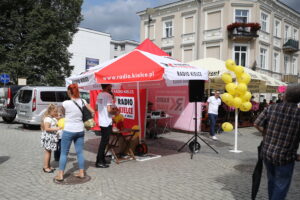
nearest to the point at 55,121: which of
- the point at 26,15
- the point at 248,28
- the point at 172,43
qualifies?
the point at 26,15

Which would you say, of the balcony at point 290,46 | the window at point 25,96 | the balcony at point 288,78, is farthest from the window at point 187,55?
the window at point 25,96

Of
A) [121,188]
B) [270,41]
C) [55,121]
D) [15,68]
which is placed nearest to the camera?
[121,188]

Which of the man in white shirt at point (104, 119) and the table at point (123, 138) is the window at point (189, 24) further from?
the man in white shirt at point (104, 119)

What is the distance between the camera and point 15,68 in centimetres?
2272

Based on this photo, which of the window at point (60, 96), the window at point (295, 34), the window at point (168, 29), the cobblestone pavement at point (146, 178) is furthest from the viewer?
the window at point (295, 34)

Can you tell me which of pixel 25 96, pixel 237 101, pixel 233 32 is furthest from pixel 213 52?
pixel 237 101

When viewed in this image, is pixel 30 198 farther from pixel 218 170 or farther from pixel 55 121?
pixel 218 170

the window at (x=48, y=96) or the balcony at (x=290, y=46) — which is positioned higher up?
the balcony at (x=290, y=46)

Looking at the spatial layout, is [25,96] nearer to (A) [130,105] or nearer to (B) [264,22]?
(A) [130,105]

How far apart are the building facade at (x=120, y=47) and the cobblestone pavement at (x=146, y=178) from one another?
56676 mm

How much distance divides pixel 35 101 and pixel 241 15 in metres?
21.4

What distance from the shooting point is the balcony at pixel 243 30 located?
1017 inches

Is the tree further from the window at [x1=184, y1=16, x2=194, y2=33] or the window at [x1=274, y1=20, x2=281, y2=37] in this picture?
the window at [x1=274, y1=20, x2=281, y2=37]

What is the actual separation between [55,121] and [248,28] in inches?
931
